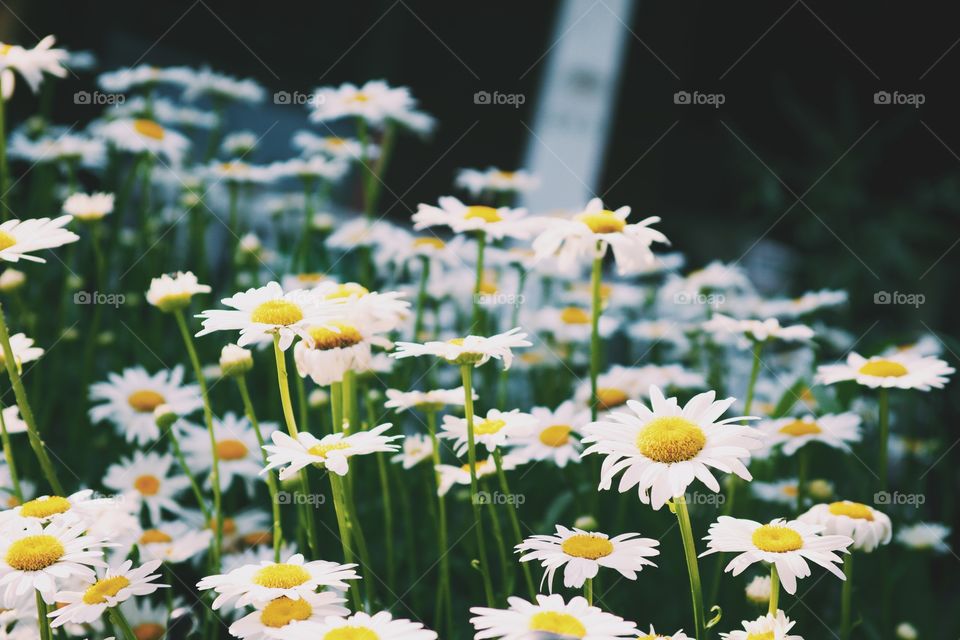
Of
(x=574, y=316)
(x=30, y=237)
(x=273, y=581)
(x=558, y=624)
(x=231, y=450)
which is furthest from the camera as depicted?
(x=574, y=316)

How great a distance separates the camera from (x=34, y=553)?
93 centimetres

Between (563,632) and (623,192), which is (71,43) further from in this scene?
(563,632)

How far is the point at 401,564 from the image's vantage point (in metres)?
1.67

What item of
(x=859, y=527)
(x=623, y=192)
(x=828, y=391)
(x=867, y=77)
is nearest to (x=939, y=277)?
(x=867, y=77)

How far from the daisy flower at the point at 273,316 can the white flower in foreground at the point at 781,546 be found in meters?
0.51

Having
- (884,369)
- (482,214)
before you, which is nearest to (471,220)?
(482,214)

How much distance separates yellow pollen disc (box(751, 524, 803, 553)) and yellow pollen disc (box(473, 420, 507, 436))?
1.23 feet

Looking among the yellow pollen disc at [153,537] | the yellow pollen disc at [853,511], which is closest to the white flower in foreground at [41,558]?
the yellow pollen disc at [153,537]

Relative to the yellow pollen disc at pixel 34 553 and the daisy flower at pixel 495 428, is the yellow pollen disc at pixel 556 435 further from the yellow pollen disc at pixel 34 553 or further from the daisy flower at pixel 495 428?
the yellow pollen disc at pixel 34 553

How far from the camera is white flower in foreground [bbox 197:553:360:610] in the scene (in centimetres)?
90

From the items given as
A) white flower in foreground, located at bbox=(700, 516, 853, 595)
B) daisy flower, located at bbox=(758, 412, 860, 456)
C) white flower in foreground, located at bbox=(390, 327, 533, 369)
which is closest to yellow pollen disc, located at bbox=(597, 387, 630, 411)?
daisy flower, located at bbox=(758, 412, 860, 456)

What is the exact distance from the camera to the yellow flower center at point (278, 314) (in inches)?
40.9

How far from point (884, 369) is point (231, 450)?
1.12 meters

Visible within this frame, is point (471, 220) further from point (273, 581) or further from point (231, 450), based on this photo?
point (273, 581)
